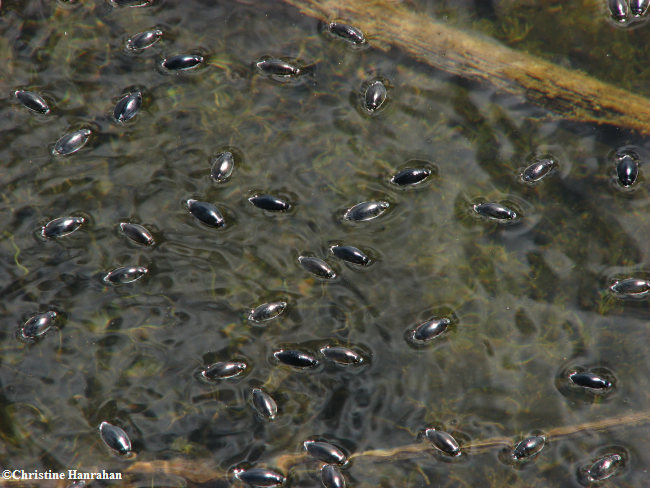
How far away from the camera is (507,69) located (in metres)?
5.37

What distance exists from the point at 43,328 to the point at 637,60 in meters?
6.77

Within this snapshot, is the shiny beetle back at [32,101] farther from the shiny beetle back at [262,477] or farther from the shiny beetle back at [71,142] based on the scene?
the shiny beetle back at [262,477]

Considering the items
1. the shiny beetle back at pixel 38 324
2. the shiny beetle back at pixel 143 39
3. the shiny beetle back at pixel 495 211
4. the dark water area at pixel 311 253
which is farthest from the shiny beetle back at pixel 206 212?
the shiny beetle back at pixel 495 211

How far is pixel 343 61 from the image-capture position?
5.40 m

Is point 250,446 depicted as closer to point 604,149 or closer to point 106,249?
point 106,249

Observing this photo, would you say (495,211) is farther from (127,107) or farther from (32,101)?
(32,101)

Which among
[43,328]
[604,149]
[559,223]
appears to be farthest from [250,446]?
[604,149]

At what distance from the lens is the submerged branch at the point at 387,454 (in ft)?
17.1

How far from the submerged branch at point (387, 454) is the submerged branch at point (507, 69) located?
3.04m

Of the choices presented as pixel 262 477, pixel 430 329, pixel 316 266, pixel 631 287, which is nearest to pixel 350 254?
pixel 316 266

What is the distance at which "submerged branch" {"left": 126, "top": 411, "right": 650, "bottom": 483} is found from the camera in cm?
521

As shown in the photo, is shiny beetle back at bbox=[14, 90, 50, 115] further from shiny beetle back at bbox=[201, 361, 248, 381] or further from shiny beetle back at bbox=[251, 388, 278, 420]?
shiny beetle back at bbox=[251, 388, 278, 420]

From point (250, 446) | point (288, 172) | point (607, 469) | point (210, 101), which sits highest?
point (210, 101)

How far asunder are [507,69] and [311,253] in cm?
282
